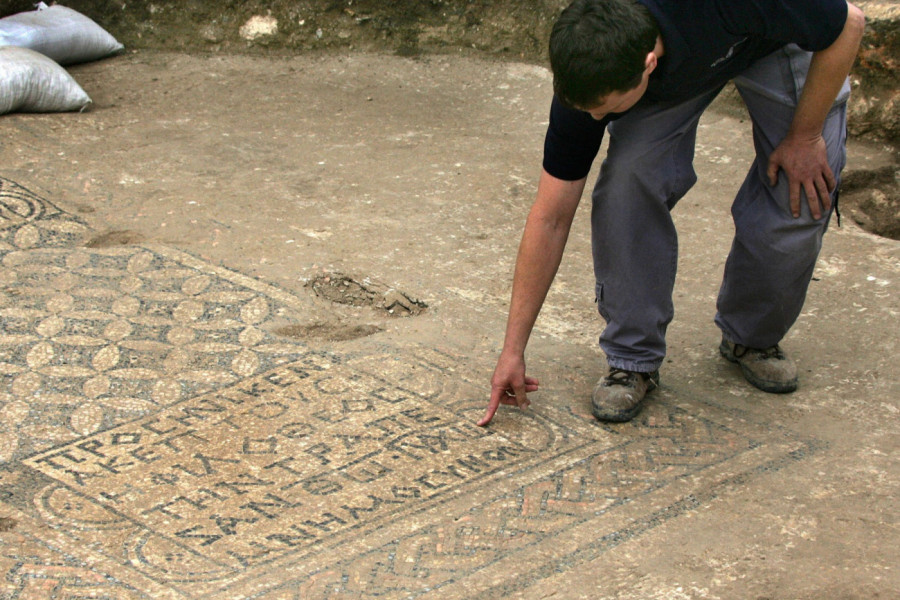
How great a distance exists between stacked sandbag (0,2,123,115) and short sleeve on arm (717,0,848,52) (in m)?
3.39

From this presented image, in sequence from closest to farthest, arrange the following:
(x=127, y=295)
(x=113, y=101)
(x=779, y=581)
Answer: (x=779, y=581) < (x=127, y=295) < (x=113, y=101)

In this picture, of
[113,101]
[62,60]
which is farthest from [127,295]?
[62,60]

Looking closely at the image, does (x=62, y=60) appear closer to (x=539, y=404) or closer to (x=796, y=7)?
(x=539, y=404)

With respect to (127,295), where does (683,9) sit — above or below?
above

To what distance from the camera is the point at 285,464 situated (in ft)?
7.62

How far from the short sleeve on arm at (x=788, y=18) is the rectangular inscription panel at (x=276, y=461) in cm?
108

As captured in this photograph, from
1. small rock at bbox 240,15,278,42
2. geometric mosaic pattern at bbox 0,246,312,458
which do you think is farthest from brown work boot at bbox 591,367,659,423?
small rock at bbox 240,15,278,42

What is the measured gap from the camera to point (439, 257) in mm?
3533

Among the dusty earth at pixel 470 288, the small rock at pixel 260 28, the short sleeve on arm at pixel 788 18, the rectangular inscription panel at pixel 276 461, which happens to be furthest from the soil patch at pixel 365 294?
the small rock at pixel 260 28

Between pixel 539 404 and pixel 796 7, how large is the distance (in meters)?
1.12

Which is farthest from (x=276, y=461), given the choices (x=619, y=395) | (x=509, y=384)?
(x=619, y=395)

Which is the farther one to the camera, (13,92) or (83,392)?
(13,92)

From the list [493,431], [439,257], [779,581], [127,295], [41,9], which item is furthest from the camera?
[41,9]

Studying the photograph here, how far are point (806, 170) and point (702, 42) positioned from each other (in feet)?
1.54
